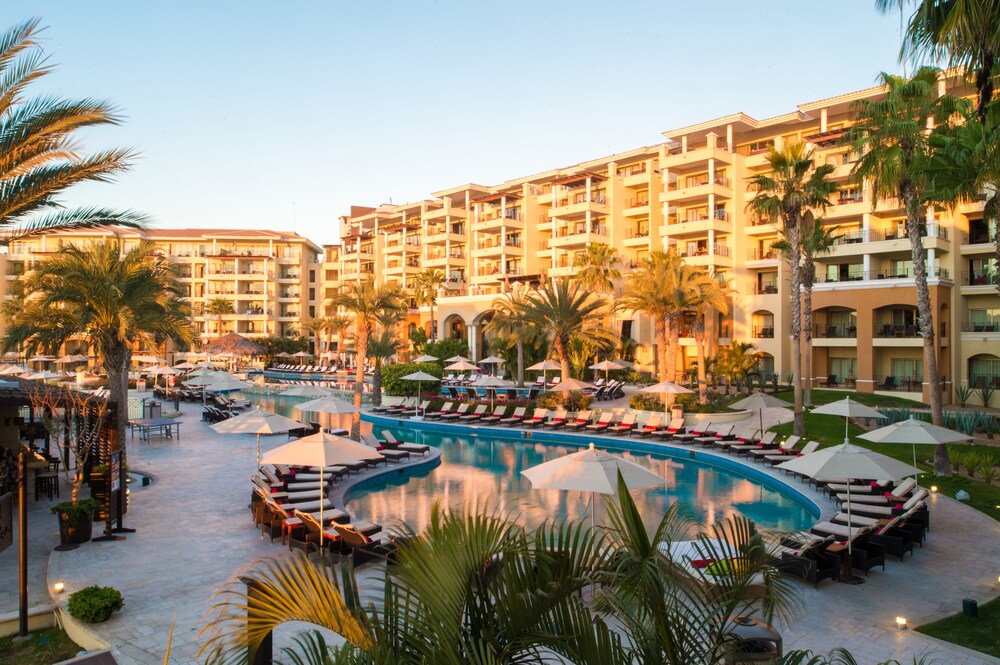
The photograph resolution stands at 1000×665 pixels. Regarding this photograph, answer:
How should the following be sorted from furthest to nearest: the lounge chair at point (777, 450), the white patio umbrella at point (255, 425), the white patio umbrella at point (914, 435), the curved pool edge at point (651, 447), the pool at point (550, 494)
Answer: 1. the lounge chair at point (777, 450)
2. the curved pool edge at point (651, 447)
3. the white patio umbrella at point (255, 425)
4. the pool at point (550, 494)
5. the white patio umbrella at point (914, 435)

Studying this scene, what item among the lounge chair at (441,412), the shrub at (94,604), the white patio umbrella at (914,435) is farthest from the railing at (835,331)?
the shrub at (94,604)

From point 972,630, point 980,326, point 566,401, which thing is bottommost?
point 972,630

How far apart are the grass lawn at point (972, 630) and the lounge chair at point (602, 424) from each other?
53.5 ft

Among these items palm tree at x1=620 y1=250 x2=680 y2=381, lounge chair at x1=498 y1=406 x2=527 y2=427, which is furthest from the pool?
palm tree at x1=620 y1=250 x2=680 y2=381

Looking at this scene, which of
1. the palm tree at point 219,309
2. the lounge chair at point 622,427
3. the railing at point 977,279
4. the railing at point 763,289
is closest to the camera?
the lounge chair at point 622,427

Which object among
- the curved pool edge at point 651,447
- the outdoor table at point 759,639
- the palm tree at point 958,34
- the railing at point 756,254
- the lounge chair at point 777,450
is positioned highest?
the railing at point 756,254

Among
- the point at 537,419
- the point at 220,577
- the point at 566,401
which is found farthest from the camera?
the point at 566,401

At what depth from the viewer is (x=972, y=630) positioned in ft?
24.6

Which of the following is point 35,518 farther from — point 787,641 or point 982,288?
point 982,288

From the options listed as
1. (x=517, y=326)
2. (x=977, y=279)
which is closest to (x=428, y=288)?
(x=517, y=326)

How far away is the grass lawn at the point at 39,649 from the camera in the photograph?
684 cm

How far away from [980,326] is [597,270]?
19.7m

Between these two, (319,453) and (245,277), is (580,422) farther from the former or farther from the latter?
(245,277)

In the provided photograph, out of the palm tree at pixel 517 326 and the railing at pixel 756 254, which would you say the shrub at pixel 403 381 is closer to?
the palm tree at pixel 517 326
